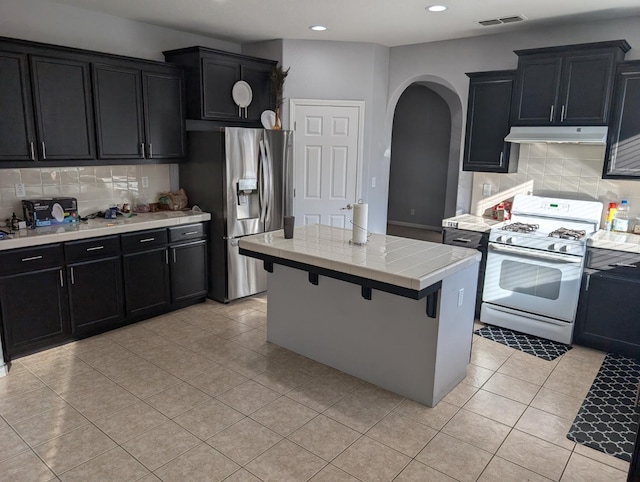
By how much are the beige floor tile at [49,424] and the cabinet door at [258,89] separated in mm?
3385

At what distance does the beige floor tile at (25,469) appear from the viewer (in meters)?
2.37

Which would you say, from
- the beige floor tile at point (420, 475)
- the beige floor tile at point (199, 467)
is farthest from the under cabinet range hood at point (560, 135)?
the beige floor tile at point (199, 467)

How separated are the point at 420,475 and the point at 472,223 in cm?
270

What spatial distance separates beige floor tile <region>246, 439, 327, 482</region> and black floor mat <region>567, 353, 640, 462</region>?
157cm

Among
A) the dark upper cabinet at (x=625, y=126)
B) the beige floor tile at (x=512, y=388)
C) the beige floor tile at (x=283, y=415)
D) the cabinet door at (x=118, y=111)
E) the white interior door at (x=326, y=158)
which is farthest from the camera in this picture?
the white interior door at (x=326, y=158)

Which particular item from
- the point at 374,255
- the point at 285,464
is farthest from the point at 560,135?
the point at 285,464

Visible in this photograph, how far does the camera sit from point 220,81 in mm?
4820

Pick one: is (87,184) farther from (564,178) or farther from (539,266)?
(564,178)

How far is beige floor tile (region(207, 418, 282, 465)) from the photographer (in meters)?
2.58

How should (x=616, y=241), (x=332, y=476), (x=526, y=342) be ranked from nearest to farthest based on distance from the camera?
Result: (x=332, y=476)
(x=616, y=241)
(x=526, y=342)

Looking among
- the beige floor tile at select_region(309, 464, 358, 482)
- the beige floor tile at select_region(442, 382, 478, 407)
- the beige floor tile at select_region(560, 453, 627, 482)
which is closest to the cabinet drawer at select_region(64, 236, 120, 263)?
the beige floor tile at select_region(309, 464, 358, 482)

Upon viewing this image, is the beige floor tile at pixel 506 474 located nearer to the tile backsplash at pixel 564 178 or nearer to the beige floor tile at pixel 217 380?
the beige floor tile at pixel 217 380

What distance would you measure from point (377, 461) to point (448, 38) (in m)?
4.23

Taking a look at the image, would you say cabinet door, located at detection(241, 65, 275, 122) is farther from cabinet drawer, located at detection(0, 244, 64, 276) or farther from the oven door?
the oven door
